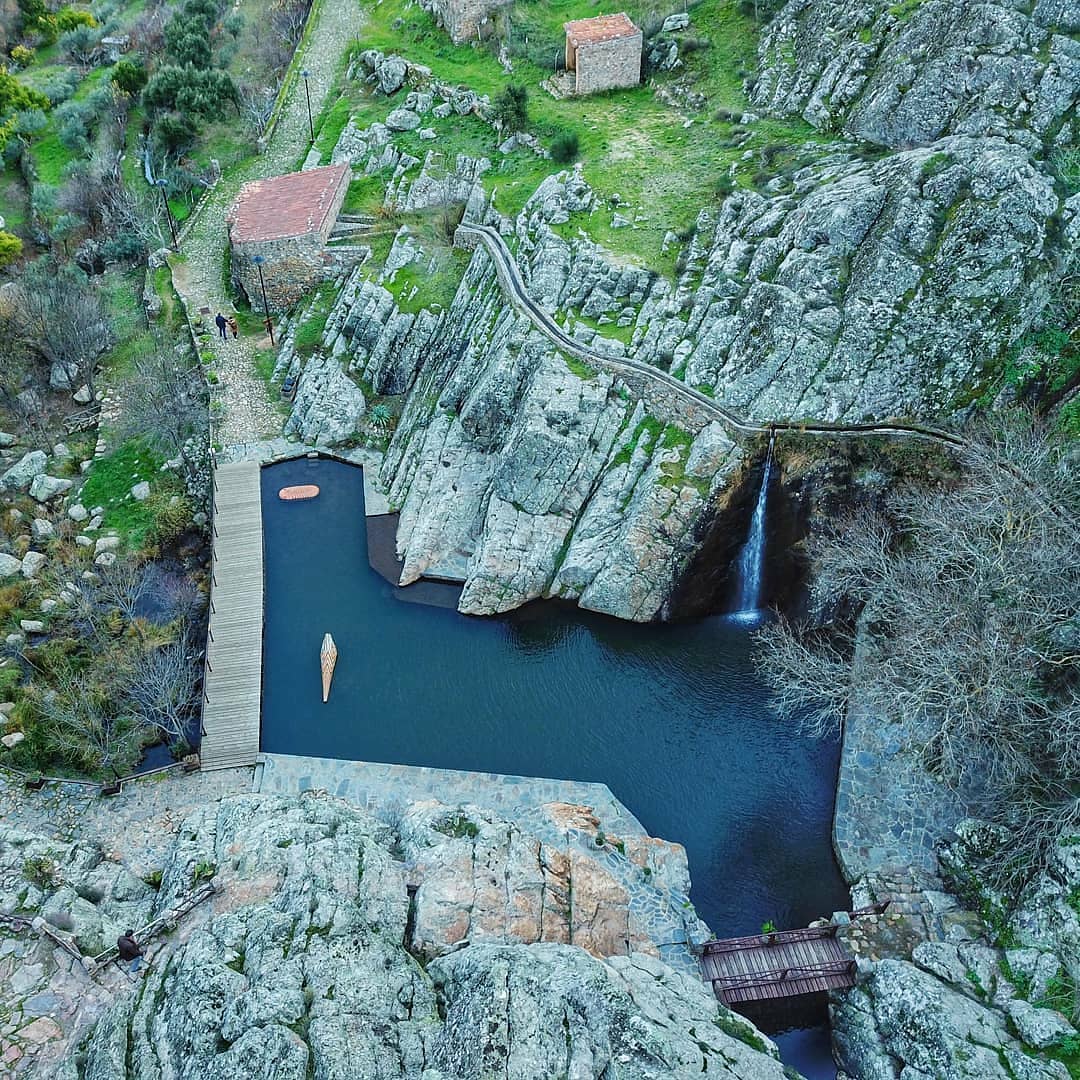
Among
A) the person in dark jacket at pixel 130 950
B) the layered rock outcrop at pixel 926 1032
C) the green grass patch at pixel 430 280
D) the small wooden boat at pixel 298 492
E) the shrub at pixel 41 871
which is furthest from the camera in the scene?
the green grass patch at pixel 430 280

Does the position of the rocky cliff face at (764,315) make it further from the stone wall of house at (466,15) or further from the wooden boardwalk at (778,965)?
the stone wall of house at (466,15)

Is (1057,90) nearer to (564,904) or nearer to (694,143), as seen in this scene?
(694,143)

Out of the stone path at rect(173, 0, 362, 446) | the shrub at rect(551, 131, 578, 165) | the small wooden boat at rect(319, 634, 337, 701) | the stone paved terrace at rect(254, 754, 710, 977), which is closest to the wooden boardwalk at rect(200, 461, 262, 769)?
the stone paved terrace at rect(254, 754, 710, 977)

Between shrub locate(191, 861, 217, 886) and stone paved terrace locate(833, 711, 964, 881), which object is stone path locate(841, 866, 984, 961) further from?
shrub locate(191, 861, 217, 886)

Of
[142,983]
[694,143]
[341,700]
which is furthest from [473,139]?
[142,983]

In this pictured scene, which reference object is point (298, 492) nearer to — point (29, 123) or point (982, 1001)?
point (982, 1001)

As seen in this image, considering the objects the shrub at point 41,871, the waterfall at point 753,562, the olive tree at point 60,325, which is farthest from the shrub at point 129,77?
the shrub at point 41,871
